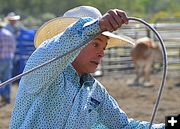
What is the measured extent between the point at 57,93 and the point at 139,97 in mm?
7814

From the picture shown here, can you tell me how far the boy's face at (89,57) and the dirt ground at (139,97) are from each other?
492 centimetres

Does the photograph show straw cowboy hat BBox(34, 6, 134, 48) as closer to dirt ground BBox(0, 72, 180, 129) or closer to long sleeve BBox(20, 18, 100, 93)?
long sleeve BBox(20, 18, 100, 93)

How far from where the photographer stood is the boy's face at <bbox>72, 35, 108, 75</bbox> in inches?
94.5

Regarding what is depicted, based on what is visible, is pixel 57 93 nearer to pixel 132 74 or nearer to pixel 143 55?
pixel 143 55

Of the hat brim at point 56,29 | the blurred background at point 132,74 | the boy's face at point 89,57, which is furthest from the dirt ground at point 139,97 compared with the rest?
the boy's face at point 89,57

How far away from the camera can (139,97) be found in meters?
10.1

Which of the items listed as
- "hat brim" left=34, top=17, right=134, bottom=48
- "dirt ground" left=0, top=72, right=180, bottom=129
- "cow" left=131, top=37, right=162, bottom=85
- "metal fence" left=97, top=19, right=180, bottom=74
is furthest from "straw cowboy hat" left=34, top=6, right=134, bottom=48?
"metal fence" left=97, top=19, right=180, bottom=74

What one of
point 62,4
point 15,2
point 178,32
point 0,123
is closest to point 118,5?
point 62,4

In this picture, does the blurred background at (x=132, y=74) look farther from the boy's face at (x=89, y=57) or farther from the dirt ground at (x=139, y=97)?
the boy's face at (x=89, y=57)

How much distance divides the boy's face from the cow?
32.3 ft

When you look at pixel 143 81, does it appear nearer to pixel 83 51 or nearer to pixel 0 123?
pixel 0 123

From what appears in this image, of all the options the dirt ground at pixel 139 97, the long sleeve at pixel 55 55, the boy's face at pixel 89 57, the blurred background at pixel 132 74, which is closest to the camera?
the long sleeve at pixel 55 55

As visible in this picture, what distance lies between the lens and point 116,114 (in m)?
2.55

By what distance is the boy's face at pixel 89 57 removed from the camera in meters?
2.40
